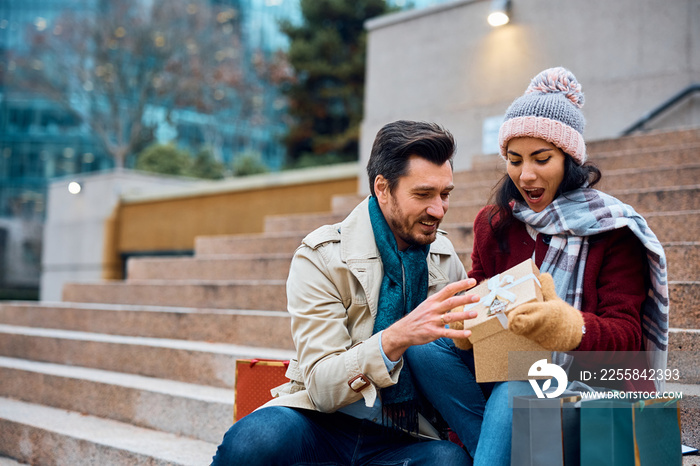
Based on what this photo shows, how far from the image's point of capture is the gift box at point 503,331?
5.67 feet

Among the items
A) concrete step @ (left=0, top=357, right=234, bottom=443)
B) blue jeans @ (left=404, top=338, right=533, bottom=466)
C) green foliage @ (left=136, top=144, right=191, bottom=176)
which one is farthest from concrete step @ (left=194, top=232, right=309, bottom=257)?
green foliage @ (left=136, top=144, right=191, bottom=176)

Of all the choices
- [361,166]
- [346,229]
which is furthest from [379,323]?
[361,166]

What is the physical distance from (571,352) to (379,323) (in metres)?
0.60

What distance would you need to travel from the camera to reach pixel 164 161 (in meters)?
12.0

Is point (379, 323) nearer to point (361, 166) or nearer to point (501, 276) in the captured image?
point (501, 276)

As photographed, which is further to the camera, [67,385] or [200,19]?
[200,19]

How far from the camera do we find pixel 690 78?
5.84 metres

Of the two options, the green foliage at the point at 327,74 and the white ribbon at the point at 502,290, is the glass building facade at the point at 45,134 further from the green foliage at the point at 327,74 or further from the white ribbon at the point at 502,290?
the white ribbon at the point at 502,290

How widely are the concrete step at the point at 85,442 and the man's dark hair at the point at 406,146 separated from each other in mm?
Result: 1580

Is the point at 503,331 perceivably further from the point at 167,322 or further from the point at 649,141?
the point at 649,141

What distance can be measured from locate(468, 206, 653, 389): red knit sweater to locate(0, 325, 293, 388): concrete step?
1.92 meters

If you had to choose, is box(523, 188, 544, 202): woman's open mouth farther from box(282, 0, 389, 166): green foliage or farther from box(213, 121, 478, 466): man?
box(282, 0, 389, 166): green foliage

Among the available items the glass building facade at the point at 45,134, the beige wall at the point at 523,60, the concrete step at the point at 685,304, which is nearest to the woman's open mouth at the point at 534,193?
the concrete step at the point at 685,304

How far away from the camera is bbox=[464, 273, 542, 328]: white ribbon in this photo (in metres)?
1.73
